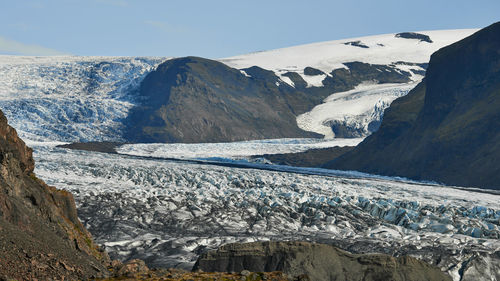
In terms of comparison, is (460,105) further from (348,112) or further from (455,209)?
(348,112)

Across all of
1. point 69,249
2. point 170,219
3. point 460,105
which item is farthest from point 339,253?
point 460,105

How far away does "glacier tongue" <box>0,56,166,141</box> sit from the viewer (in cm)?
9162

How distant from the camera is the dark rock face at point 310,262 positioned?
12484mm

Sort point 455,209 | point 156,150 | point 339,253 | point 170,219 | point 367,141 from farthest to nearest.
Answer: point 156,150
point 367,141
point 455,209
point 170,219
point 339,253

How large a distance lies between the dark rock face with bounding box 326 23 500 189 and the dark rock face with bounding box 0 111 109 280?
1553 inches

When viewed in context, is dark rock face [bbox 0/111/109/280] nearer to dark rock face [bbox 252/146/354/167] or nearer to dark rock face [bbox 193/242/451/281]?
dark rock face [bbox 193/242/451/281]

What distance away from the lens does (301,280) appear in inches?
352

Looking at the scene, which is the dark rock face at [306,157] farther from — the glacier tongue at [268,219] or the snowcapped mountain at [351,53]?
the snowcapped mountain at [351,53]

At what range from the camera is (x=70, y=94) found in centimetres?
10662

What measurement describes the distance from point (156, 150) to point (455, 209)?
50.6m

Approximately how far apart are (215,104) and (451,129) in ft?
226

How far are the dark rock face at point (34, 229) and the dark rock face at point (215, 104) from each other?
8832cm

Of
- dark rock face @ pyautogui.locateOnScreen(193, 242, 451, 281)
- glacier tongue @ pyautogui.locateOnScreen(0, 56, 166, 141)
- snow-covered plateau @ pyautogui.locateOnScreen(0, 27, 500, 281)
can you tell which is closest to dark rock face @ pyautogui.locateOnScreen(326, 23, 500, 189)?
snow-covered plateau @ pyautogui.locateOnScreen(0, 27, 500, 281)

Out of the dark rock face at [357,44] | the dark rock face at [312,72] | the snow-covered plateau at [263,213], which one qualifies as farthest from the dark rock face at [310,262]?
the dark rock face at [357,44]
